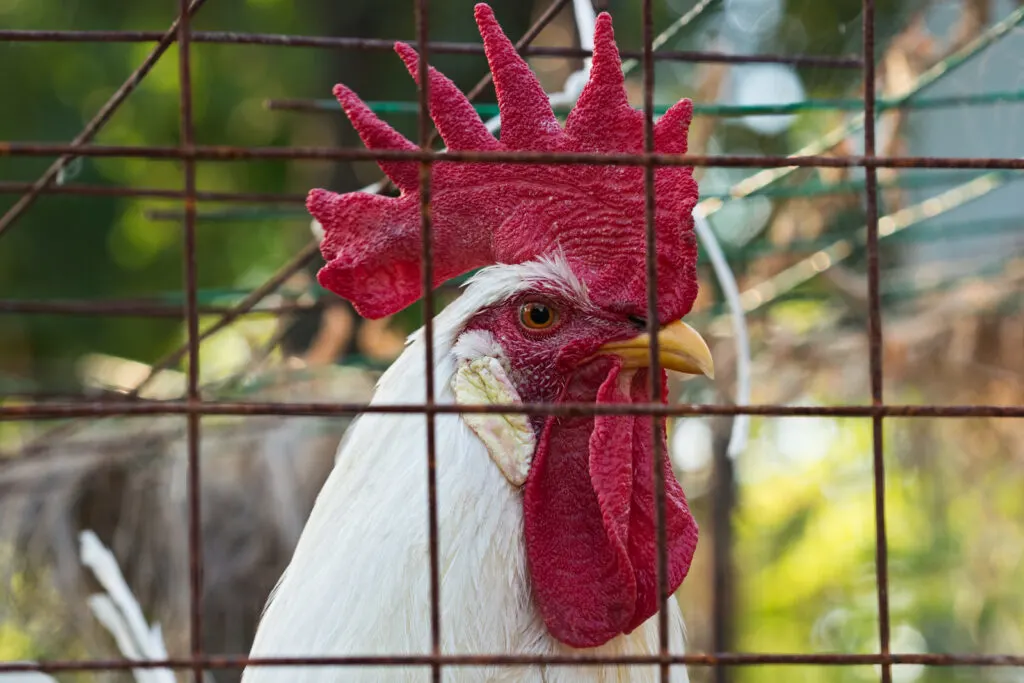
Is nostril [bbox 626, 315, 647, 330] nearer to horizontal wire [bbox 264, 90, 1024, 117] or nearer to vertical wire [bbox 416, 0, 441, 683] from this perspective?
vertical wire [bbox 416, 0, 441, 683]

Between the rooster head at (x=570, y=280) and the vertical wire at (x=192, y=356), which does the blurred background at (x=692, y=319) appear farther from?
the vertical wire at (x=192, y=356)

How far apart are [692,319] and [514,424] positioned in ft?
10.1

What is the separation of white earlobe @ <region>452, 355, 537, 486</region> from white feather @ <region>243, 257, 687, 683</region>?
0.08 feet

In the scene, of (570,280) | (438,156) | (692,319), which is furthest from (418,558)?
A: (692,319)

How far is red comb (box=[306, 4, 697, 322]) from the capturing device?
2266mm

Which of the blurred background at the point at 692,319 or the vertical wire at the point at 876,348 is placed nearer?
the vertical wire at the point at 876,348

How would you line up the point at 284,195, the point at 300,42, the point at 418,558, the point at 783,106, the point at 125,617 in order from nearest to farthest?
the point at 418,558 → the point at 300,42 → the point at 783,106 → the point at 125,617 → the point at 284,195

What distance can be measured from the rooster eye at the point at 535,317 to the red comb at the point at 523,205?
0.34ft

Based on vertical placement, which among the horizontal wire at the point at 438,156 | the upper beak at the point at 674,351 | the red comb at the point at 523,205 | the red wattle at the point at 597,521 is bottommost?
the red wattle at the point at 597,521

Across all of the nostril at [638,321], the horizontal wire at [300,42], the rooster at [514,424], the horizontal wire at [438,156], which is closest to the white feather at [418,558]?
the rooster at [514,424]

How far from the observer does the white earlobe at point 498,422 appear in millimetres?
2199

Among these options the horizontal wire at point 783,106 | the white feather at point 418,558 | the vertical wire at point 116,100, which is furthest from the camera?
the horizontal wire at point 783,106

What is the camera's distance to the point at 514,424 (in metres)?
2.21

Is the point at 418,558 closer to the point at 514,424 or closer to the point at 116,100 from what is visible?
the point at 514,424
